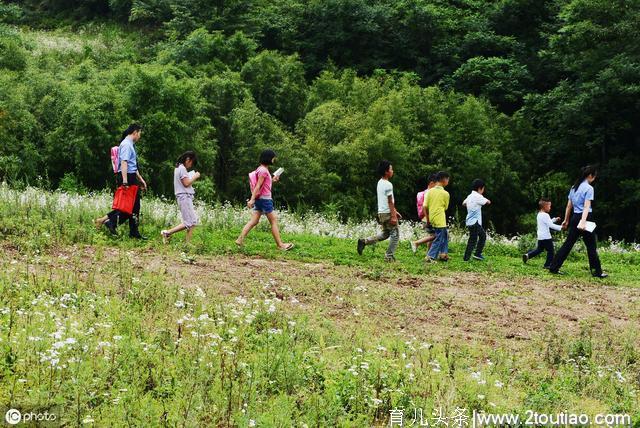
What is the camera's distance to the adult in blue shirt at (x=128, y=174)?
12.7m

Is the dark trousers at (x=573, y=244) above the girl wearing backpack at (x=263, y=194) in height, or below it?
below

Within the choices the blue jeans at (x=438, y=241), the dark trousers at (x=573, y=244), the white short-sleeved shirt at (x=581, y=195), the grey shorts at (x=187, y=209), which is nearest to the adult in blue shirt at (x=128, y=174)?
the grey shorts at (x=187, y=209)

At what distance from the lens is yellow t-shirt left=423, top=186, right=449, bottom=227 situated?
47.2 ft

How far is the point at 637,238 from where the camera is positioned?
A: 112 ft

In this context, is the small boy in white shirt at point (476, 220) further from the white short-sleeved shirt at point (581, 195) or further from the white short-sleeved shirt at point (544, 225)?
the white short-sleeved shirt at point (581, 195)

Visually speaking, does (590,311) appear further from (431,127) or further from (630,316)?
(431,127)

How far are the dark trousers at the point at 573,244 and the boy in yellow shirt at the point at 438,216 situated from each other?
7.18 ft

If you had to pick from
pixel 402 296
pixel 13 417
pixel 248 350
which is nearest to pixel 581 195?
pixel 402 296

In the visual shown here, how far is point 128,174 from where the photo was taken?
12.9 meters

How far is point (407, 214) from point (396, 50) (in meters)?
14.9

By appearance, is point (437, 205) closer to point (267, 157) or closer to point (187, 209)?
point (267, 157)

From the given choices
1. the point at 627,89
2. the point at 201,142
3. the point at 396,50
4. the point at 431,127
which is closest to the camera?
the point at 201,142

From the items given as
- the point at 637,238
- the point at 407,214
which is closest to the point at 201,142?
the point at 407,214

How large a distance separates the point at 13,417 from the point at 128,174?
27.0 feet
